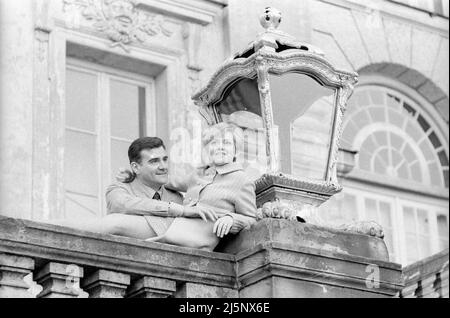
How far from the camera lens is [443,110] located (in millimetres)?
15859

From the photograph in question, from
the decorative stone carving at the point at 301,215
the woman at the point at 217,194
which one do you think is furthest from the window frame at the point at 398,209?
the woman at the point at 217,194

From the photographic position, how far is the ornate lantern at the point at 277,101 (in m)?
8.05

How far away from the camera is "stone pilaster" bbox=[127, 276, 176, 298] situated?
7.12m

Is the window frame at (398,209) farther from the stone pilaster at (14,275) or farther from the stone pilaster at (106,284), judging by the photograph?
the stone pilaster at (14,275)

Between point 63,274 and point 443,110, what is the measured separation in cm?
962

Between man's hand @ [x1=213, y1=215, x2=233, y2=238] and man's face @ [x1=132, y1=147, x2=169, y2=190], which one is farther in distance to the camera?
man's face @ [x1=132, y1=147, x2=169, y2=190]

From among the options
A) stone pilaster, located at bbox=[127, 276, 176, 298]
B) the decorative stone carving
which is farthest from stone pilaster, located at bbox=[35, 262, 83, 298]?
the decorative stone carving

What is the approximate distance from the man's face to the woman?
20 cm

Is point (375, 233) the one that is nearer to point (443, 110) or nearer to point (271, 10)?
point (271, 10)

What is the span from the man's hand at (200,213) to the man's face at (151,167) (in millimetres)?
464

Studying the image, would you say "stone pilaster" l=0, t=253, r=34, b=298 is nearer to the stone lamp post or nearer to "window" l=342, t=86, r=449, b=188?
the stone lamp post

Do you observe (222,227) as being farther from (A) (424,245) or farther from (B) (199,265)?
(A) (424,245)

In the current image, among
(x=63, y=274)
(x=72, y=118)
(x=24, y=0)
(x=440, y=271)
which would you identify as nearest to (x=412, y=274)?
(x=440, y=271)

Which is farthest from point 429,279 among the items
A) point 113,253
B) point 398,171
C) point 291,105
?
point 113,253
